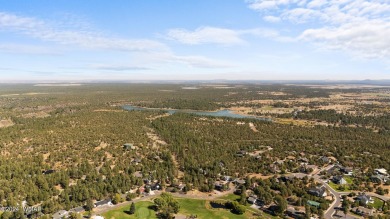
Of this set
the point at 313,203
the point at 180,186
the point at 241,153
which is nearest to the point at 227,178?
the point at 180,186

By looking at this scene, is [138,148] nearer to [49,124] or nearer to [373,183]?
[49,124]

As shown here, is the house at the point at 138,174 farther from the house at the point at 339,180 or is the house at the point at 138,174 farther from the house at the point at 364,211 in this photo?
the house at the point at 364,211

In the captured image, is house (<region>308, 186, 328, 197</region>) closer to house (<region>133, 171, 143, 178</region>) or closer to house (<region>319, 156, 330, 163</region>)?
house (<region>319, 156, 330, 163</region>)

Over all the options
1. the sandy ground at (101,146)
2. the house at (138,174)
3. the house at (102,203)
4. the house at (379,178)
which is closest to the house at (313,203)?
the house at (379,178)

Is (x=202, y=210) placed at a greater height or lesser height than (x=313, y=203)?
lesser

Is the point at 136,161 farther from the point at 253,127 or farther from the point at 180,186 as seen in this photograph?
the point at 253,127

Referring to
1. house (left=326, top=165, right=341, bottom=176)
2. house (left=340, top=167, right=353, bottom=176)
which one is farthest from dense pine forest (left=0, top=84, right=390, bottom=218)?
house (left=326, top=165, right=341, bottom=176)
